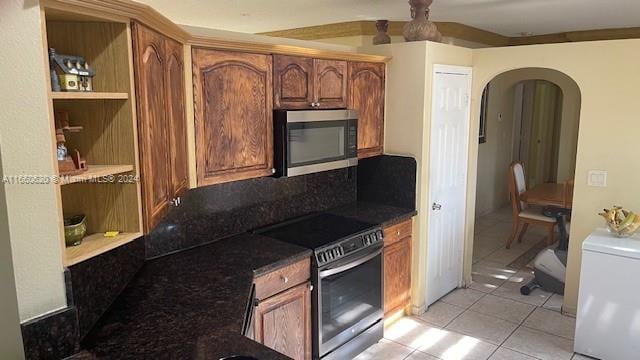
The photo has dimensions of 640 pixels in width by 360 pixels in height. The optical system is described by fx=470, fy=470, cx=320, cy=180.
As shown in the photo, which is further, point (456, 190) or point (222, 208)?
point (456, 190)

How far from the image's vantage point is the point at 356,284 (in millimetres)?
3105

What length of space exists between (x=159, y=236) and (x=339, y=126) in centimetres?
133

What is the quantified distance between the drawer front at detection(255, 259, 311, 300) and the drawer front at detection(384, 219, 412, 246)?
84cm

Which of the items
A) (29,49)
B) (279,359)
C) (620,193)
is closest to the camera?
(29,49)

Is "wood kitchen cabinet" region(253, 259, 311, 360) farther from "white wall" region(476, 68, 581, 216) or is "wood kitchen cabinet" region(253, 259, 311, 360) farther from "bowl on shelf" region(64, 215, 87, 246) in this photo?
"white wall" region(476, 68, 581, 216)

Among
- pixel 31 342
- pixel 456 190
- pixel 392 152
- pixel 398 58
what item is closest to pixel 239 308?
pixel 31 342

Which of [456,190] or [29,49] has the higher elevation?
[29,49]

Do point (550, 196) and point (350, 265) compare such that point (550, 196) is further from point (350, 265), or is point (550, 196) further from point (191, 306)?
point (191, 306)

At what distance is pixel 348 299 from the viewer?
3.07m

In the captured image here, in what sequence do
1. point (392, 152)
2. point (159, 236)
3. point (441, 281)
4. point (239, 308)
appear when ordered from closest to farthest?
1. point (239, 308)
2. point (159, 236)
3. point (392, 152)
4. point (441, 281)

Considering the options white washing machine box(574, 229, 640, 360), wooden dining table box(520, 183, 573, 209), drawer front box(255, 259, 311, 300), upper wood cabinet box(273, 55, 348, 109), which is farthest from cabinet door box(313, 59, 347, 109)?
wooden dining table box(520, 183, 573, 209)

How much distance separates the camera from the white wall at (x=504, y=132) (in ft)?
21.6

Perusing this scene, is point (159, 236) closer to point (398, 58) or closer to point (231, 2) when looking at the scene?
point (398, 58)

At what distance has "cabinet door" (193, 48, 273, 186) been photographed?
241cm
